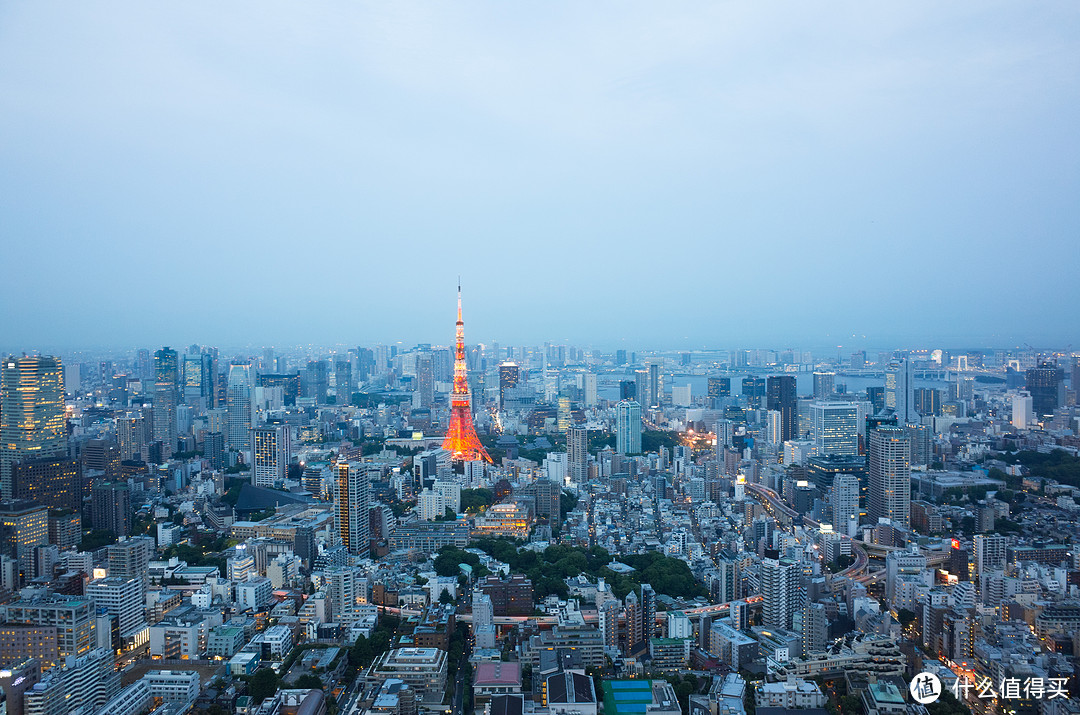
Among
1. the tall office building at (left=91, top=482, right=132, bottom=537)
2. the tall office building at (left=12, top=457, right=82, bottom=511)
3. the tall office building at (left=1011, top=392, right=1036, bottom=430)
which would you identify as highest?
the tall office building at (left=1011, top=392, right=1036, bottom=430)

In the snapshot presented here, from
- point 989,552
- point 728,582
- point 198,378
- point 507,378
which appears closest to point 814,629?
point 728,582

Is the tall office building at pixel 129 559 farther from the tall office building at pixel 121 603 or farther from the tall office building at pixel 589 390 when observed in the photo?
the tall office building at pixel 589 390

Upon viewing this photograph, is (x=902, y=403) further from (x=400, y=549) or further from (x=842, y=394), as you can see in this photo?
(x=400, y=549)

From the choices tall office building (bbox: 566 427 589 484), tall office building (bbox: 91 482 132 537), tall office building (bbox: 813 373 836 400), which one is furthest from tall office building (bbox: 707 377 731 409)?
tall office building (bbox: 91 482 132 537)

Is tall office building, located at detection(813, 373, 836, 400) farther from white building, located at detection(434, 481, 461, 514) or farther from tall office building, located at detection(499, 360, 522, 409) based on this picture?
white building, located at detection(434, 481, 461, 514)

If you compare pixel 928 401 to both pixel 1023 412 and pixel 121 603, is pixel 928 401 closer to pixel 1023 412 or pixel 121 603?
pixel 1023 412

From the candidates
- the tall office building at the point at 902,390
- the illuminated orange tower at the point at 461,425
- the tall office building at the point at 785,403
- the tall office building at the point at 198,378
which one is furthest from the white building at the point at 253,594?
the tall office building at the point at 902,390
